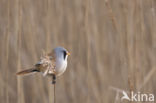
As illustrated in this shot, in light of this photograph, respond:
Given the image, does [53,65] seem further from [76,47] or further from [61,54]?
[76,47]

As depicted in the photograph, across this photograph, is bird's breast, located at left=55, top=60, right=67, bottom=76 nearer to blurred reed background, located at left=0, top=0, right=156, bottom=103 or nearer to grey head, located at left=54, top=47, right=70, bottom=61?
grey head, located at left=54, top=47, right=70, bottom=61

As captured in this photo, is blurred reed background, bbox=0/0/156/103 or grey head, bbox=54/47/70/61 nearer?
grey head, bbox=54/47/70/61

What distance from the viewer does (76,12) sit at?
1836 millimetres

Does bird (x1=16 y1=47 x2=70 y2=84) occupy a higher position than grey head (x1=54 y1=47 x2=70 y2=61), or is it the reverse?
grey head (x1=54 y1=47 x2=70 y2=61)

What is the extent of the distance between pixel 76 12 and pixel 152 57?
590 millimetres

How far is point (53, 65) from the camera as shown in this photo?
54cm

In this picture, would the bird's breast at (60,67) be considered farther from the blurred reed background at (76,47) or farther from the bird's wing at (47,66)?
the blurred reed background at (76,47)

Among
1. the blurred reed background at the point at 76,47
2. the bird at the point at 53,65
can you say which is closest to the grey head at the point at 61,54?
the bird at the point at 53,65

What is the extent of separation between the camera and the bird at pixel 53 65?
1.73 feet

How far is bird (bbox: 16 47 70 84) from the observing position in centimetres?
53

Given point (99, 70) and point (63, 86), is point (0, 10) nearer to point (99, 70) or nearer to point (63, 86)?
point (63, 86)

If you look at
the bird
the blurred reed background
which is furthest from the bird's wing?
the blurred reed background

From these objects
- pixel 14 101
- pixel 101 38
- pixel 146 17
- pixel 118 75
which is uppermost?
pixel 146 17

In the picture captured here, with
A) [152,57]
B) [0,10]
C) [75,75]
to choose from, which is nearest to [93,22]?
[75,75]
